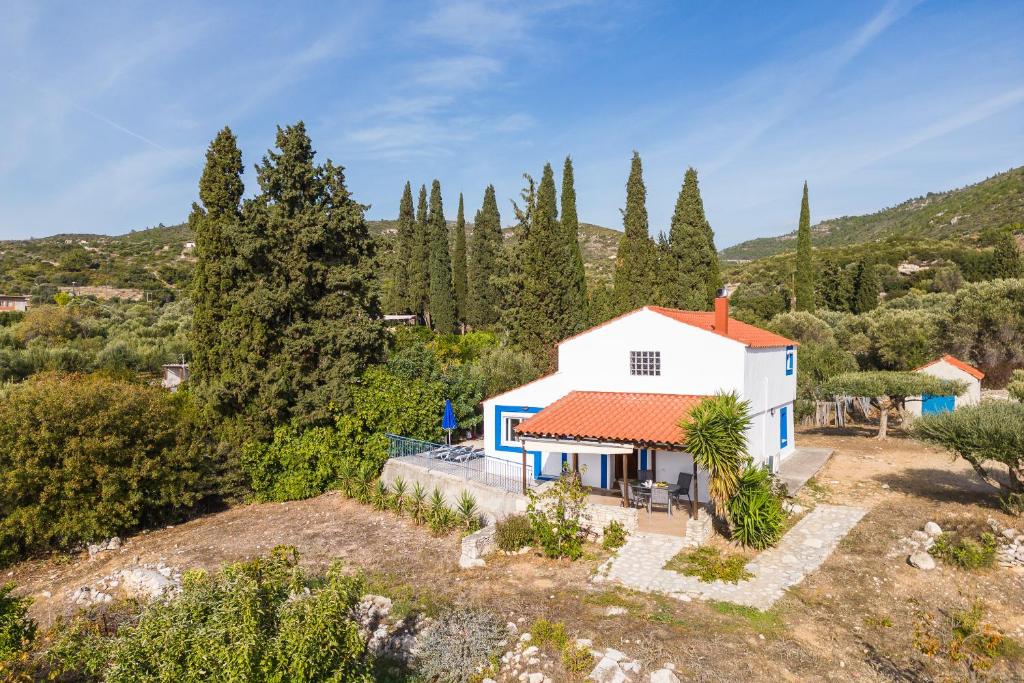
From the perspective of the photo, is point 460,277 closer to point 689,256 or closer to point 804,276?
point 689,256

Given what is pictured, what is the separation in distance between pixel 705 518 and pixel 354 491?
14.5 m

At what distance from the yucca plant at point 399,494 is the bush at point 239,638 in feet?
44.3

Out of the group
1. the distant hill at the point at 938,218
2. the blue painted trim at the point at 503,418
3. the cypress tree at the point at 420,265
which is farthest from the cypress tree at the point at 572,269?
the distant hill at the point at 938,218

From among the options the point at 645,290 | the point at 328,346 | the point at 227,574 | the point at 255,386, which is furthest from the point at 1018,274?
the point at 227,574

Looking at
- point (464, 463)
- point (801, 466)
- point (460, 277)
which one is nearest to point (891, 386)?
point (801, 466)

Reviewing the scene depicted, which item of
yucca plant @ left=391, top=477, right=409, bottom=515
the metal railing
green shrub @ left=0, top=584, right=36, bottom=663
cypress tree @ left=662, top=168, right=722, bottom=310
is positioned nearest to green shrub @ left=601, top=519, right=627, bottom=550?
the metal railing

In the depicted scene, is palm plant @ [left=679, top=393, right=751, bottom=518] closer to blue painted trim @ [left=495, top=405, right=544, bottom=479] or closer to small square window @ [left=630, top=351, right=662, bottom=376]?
small square window @ [left=630, top=351, right=662, bottom=376]

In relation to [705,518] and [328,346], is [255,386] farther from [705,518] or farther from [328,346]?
[705,518]

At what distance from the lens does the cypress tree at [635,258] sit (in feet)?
142

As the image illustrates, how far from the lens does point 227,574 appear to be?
894 centimetres

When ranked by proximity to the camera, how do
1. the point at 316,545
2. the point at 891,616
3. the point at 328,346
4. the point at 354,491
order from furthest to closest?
the point at 328,346
the point at 354,491
the point at 316,545
the point at 891,616

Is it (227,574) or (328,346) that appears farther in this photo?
(328,346)

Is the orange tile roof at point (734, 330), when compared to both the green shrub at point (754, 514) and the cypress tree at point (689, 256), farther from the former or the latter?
the cypress tree at point (689, 256)

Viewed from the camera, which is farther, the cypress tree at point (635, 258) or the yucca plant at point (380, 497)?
Answer: the cypress tree at point (635, 258)
